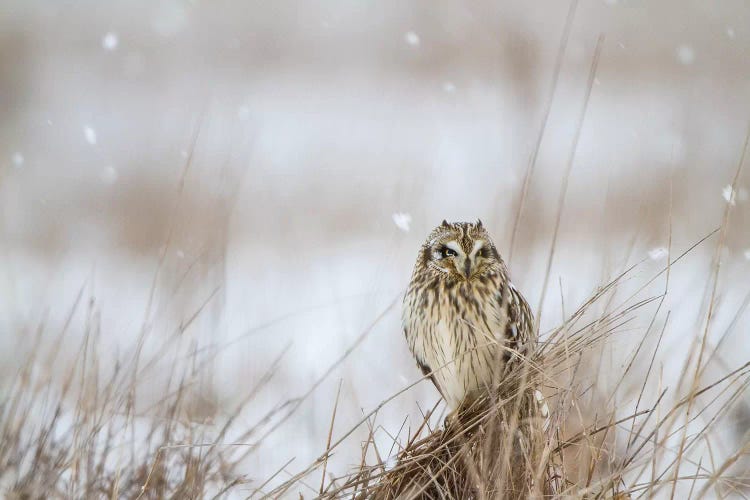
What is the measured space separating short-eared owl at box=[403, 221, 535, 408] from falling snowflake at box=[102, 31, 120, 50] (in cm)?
1221

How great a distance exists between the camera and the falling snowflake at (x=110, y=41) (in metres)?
13.6

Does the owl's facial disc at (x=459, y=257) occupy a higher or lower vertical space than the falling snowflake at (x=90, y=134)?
lower

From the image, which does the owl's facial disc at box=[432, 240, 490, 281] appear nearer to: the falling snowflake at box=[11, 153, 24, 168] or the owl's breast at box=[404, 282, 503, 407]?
the owl's breast at box=[404, 282, 503, 407]

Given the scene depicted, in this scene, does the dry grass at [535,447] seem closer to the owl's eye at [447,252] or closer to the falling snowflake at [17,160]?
the owl's eye at [447,252]

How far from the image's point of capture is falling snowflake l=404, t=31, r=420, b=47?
12281 millimetres

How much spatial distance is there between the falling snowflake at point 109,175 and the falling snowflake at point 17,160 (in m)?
0.86

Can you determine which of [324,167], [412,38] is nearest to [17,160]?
Result: [324,167]

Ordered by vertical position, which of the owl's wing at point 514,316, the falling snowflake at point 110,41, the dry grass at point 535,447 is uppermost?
the falling snowflake at point 110,41

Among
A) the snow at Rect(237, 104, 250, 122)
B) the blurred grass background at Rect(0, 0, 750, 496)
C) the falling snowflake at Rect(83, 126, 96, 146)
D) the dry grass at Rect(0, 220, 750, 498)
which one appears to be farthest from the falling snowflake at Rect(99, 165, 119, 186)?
the dry grass at Rect(0, 220, 750, 498)

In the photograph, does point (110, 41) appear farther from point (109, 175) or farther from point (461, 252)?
point (461, 252)

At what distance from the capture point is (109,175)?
9016 mm

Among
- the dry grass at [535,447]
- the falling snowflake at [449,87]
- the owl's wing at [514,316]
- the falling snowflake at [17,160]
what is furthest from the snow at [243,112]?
the dry grass at [535,447]

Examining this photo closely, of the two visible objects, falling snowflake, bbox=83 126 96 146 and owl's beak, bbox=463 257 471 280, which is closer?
owl's beak, bbox=463 257 471 280

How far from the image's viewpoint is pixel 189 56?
41.7 feet
